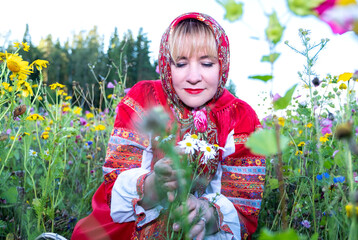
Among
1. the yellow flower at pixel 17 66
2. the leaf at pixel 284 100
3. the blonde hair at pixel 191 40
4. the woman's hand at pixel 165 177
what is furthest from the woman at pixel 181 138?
the leaf at pixel 284 100

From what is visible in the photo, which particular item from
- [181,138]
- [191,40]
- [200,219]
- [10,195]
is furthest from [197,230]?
[10,195]

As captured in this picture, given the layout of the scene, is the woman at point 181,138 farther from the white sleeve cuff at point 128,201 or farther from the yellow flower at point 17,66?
the yellow flower at point 17,66

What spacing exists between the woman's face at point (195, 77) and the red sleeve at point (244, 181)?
223 millimetres

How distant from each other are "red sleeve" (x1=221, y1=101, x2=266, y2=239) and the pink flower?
142mm

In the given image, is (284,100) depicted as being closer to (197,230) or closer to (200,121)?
(197,230)

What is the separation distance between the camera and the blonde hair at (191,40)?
1.34 m

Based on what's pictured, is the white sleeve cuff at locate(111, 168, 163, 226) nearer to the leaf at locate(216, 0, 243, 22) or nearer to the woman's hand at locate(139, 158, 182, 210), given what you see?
the woman's hand at locate(139, 158, 182, 210)

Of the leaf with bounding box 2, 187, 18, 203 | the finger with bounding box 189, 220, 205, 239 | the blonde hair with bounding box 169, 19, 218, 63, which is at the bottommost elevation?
the leaf with bounding box 2, 187, 18, 203

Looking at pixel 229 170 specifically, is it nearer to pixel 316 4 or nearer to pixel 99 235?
pixel 99 235

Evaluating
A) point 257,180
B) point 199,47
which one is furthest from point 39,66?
point 257,180

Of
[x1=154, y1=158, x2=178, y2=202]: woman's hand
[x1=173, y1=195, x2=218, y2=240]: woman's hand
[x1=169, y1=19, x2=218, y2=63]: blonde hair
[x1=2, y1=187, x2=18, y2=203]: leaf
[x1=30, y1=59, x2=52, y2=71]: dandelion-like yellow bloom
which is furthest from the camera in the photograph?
[x1=2, y1=187, x2=18, y2=203]: leaf

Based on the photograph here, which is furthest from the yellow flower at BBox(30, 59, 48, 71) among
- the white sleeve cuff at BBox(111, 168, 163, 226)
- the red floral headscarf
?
the white sleeve cuff at BBox(111, 168, 163, 226)

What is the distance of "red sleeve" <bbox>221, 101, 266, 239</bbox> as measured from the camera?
137cm

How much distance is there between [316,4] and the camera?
13.5 inches
